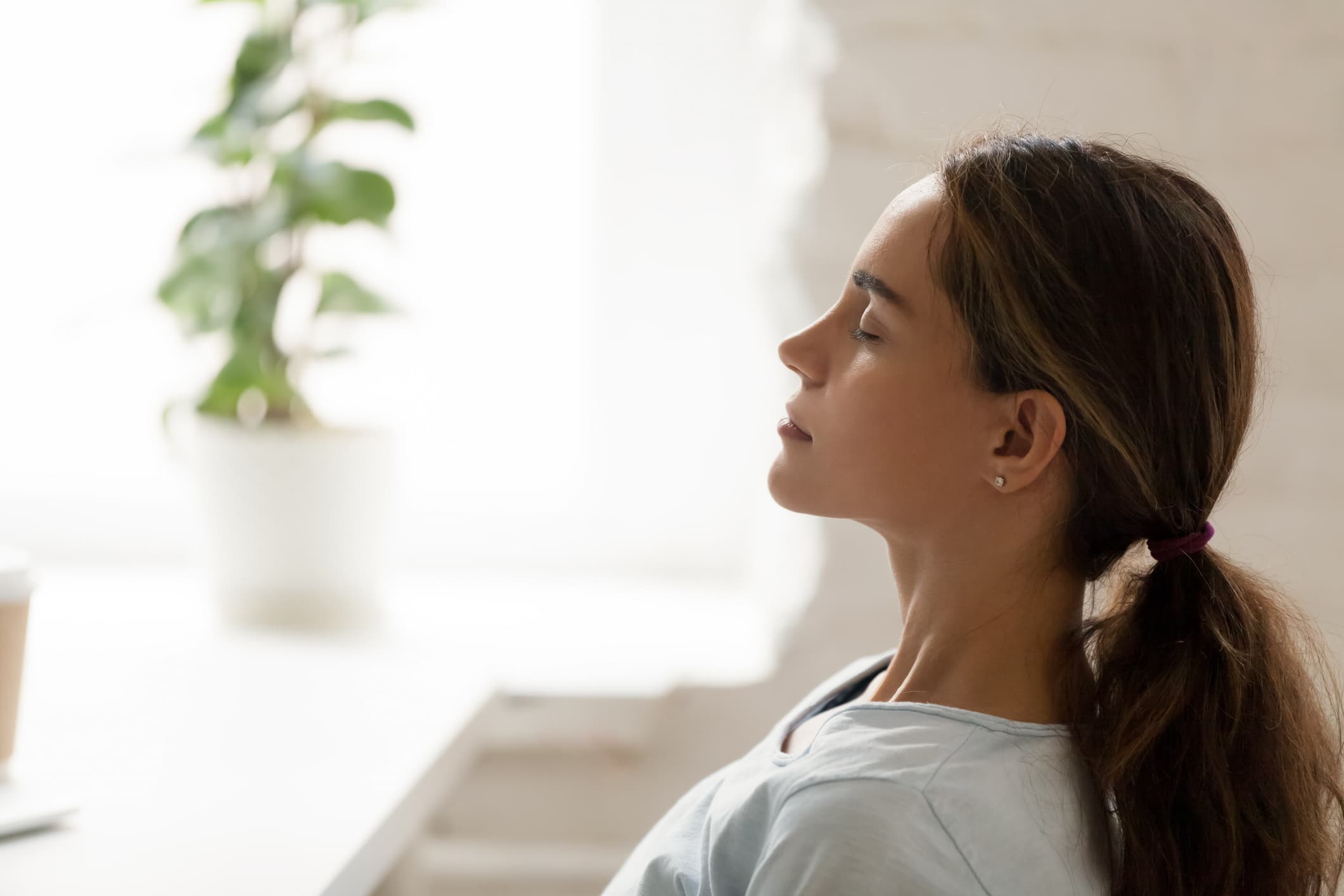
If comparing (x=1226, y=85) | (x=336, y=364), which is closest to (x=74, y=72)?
(x=336, y=364)

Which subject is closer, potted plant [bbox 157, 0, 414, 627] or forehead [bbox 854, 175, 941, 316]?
forehead [bbox 854, 175, 941, 316]

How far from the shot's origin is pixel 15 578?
828 millimetres

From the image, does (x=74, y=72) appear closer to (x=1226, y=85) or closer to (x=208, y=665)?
(x=208, y=665)

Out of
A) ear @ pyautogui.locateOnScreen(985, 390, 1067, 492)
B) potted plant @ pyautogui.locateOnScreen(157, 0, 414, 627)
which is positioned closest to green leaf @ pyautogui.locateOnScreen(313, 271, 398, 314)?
potted plant @ pyautogui.locateOnScreen(157, 0, 414, 627)

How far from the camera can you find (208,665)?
1227 mm

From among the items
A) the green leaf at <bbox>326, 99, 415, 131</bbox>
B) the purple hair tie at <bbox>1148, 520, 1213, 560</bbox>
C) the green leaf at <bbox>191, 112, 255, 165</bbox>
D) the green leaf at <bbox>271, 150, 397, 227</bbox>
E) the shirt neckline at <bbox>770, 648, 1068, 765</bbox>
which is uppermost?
the green leaf at <bbox>326, 99, 415, 131</bbox>

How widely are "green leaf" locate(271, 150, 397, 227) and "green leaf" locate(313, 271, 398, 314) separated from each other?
0.07 meters

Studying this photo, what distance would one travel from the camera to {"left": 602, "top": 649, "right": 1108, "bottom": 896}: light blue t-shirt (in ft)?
1.98

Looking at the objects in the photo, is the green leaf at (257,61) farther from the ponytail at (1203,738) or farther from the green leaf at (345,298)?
the ponytail at (1203,738)

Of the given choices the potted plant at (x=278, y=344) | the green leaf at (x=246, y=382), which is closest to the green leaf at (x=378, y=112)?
the potted plant at (x=278, y=344)

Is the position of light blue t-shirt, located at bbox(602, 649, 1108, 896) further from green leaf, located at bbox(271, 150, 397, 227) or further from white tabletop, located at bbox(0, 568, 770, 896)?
green leaf, located at bbox(271, 150, 397, 227)

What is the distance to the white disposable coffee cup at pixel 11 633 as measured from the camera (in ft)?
2.70

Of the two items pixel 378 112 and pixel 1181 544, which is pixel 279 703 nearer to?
pixel 378 112

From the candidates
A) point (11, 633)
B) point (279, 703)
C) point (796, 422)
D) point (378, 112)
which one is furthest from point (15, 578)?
point (378, 112)
